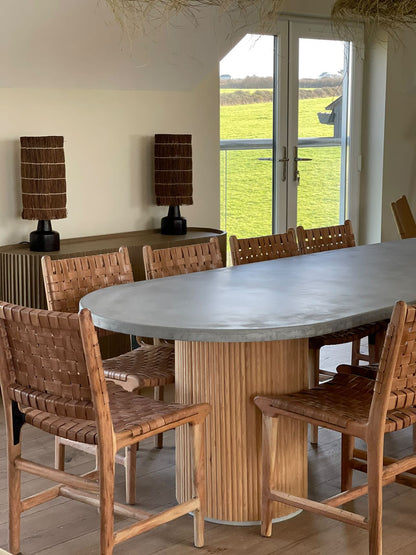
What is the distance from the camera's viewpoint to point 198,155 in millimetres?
5680

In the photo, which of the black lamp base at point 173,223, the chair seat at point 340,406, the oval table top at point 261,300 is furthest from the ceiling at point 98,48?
the chair seat at point 340,406

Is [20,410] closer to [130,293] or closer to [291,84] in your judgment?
[130,293]

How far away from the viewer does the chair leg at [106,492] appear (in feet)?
7.87

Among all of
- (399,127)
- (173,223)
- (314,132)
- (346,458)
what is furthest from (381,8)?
(399,127)

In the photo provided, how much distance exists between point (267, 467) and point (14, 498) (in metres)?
0.83

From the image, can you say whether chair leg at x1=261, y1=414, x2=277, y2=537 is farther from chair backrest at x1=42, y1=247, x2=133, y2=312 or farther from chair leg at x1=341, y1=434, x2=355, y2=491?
chair backrest at x1=42, y1=247, x2=133, y2=312

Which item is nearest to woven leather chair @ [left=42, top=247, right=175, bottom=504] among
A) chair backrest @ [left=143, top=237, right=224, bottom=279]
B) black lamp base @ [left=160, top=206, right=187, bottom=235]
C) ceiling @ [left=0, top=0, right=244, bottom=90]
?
chair backrest @ [left=143, top=237, right=224, bottom=279]

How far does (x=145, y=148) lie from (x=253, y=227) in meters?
1.27

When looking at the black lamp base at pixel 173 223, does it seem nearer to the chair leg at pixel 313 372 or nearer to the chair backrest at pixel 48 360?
the chair leg at pixel 313 372

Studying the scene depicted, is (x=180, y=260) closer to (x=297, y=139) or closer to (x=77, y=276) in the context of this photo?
(x=77, y=276)

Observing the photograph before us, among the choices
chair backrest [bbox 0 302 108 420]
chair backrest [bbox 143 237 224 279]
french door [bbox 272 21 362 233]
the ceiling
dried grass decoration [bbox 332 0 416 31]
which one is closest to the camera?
chair backrest [bbox 0 302 108 420]

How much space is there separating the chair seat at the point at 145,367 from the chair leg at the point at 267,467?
55cm

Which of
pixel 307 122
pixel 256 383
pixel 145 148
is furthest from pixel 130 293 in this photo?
pixel 307 122

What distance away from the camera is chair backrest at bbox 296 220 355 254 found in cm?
433
